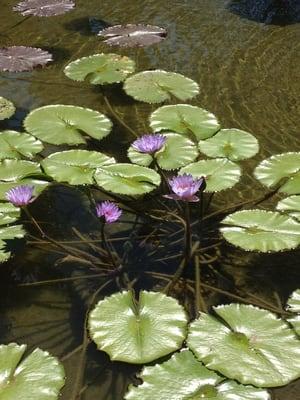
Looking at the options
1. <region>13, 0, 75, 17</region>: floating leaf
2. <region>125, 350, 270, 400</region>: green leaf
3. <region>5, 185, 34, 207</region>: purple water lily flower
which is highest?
<region>5, 185, 34, 207</region>: purple water lily flower

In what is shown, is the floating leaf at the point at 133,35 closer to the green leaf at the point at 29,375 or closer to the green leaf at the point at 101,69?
the green leaf at the point at 101,69

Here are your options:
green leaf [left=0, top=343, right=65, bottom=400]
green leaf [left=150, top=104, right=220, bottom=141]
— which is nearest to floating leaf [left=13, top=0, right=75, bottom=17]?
green leaf [left=150, top=104, right=220, bottom=141]

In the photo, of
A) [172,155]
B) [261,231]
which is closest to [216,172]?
[172,155]

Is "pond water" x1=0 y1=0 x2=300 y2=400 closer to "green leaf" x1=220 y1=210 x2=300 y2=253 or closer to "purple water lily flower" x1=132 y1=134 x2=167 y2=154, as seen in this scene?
"green leaf" x1=220 y1=210 x2=300 y2=253

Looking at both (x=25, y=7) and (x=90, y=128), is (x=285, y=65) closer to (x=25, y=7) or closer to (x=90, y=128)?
(x=90, y=128)

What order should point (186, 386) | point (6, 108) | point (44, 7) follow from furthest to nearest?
point (44, 7)
point (6, 108)
point (186, 386)

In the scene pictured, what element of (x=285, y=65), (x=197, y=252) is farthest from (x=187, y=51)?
(x=197, y=252)

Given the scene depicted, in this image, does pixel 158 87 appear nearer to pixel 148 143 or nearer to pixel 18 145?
pixel 18 145
